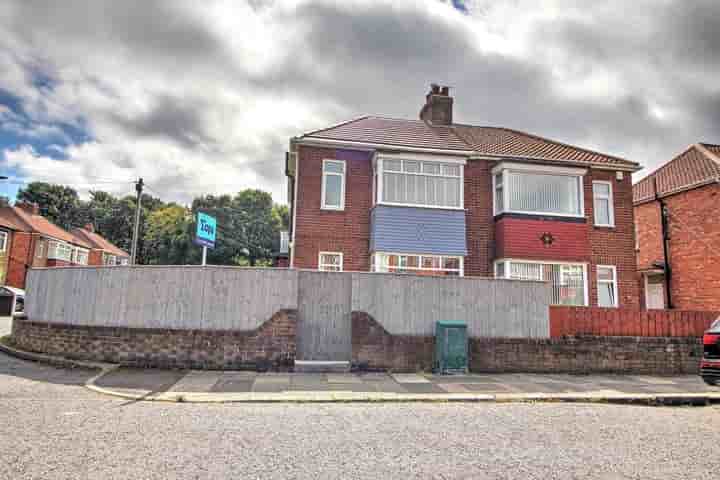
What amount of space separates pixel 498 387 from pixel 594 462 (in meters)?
4.33

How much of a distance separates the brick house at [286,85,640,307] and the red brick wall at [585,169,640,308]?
4 cm

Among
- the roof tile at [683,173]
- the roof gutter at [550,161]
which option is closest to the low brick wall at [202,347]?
the roof gutter at [550,161]

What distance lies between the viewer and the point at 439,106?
1964 cm

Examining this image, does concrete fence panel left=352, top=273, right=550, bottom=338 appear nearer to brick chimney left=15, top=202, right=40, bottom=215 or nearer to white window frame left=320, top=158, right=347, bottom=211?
white window frame left=320, top=158, right=347, bottom=211

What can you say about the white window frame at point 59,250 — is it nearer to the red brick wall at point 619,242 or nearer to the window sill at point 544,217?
the window sill at point 544,217

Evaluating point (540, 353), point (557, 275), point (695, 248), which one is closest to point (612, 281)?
point (557, 275)

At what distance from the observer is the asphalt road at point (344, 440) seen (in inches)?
176

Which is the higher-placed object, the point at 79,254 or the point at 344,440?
the point at 79,254

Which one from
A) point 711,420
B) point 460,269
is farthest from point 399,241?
point 711,420

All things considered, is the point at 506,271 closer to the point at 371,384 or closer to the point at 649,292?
the point at 371,384

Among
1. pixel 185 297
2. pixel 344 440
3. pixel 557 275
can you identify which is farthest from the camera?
pixel 557 275

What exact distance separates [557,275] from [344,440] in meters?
12.7

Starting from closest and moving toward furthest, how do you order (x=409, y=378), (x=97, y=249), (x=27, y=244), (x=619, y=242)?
(x=409, y=378), (x=619, y=242), (x=27, y=244), (x=97, y=249)

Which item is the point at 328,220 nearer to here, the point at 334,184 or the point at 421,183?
the point at 334,184
